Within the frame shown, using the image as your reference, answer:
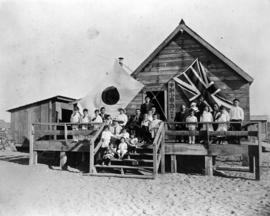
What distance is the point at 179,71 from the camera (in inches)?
572

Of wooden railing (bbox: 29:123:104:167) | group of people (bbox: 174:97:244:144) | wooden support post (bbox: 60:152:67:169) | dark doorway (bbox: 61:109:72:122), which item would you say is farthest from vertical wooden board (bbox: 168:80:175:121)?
dark doorway (bbox: 61:109:72:122)

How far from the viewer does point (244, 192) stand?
901cm

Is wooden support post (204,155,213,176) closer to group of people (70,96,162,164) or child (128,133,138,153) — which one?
group of people (70,96,162,164)

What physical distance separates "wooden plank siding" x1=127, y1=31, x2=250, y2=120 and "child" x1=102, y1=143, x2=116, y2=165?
358 centimetres

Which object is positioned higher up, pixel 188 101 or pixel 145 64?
pixel 145 64

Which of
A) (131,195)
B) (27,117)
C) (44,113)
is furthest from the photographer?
(27,117)

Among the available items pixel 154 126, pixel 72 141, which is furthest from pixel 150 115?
pixel 72 141

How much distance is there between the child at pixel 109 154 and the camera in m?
11.5

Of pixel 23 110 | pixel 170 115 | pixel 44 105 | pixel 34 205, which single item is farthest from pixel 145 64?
pixel 34 205

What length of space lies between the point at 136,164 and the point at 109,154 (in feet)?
3.19

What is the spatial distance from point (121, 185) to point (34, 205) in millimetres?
2676

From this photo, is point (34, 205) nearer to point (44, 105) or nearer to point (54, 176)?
point (54, 176)

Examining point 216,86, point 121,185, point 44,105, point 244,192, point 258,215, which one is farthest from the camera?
point 44,105

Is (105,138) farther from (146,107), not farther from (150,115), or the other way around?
(146,107)
